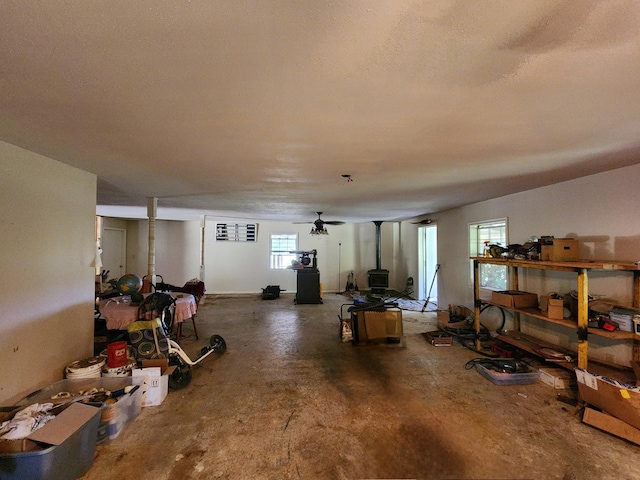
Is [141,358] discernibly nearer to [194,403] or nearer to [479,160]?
[194,403]

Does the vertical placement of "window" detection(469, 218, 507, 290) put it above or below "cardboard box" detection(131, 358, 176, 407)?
above

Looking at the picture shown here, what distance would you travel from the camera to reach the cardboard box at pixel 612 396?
201 cm

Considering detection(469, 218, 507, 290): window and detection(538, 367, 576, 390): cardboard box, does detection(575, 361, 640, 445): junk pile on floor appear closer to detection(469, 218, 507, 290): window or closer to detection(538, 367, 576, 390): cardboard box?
detection(538, 367, 576, 390): cardboard box

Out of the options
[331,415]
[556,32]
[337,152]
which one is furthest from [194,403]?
[556,32]

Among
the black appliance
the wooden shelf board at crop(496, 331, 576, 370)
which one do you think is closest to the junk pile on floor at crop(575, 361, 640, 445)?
the wooden shelf board at crop(496, 331, 576, 370)

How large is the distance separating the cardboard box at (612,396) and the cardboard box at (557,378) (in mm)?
395

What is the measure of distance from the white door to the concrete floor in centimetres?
639

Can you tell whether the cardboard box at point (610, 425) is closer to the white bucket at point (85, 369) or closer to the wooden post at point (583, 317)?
the wooden post at point (583, 317)

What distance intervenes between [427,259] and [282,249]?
14.1 ft

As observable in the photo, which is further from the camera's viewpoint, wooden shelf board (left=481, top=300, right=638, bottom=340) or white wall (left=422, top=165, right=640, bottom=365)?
white wall (left=422, top=165, right=640, bottom=365)

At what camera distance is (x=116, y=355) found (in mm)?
2609

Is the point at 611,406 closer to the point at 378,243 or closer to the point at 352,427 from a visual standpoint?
the point at 352,427

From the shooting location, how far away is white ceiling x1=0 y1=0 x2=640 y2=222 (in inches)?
36.6

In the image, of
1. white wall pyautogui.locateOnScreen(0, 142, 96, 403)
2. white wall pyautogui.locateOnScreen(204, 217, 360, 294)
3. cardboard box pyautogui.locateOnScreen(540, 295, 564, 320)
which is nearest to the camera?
white wall pyautogui.locateOnScreen(0, 142, 96, 403)
